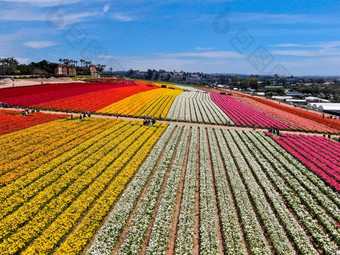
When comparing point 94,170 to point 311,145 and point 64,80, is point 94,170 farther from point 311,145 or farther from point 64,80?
point 64,80

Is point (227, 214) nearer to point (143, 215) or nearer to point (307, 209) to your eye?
point (143, 215)

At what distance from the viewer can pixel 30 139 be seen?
96.1ft

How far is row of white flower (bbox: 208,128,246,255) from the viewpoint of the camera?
14.0 meters

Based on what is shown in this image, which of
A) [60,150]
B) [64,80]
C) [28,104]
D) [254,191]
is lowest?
[254,191]

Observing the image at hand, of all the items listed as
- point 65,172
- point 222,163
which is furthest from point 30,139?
point 222,163

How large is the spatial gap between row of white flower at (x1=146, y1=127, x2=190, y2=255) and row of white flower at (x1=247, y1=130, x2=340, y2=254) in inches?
412

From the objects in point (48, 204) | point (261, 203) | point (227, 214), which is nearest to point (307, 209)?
point (261, 203)

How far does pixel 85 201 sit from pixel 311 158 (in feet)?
97.7

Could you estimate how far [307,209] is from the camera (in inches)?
745

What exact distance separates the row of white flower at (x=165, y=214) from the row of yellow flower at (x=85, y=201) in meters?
4.08

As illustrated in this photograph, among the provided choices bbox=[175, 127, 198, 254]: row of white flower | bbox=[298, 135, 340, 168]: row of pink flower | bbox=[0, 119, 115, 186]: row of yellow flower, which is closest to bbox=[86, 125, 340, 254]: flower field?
bbox=[175, 127, 198, 254]: row of white flower

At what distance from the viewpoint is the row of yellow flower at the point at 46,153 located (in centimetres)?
2064

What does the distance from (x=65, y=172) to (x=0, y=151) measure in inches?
385

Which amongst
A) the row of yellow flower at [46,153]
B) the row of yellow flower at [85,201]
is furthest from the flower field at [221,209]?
the row of yellow flower at [46,153]
